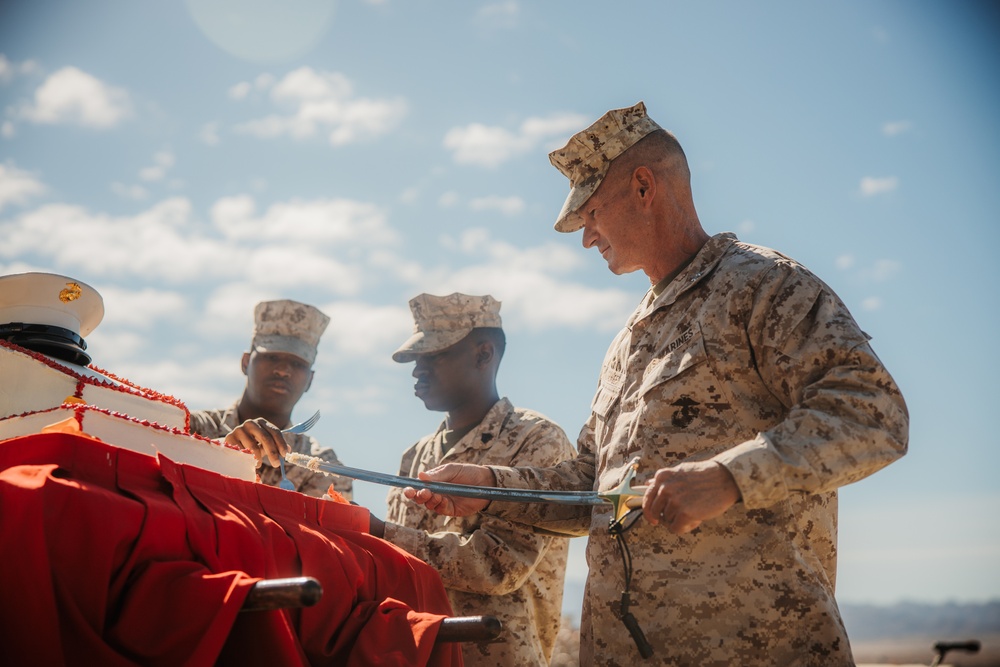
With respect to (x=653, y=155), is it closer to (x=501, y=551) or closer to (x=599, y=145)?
(x=599, y=145)

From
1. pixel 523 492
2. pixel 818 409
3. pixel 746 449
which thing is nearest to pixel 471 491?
pixel 523 492

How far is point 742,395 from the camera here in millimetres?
3082

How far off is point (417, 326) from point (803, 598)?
3.35 metres

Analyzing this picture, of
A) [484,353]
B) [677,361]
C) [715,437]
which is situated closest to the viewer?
[715,437]

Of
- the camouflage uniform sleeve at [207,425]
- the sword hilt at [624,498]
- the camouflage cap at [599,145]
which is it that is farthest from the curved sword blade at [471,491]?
the camouflage uniform sleeve at [207,425]

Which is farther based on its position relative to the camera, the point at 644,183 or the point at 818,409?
the point at 644,183

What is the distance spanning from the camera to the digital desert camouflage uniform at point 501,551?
14.5 feet

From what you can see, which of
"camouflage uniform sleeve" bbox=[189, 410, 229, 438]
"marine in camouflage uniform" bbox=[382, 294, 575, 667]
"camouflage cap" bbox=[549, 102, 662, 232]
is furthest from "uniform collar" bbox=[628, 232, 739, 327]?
"camouflage uniform sleeve" bbox=[189, 410, 229, 438]

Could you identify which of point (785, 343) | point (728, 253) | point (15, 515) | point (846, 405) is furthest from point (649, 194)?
point (15, 515)

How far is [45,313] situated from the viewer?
11.4 feet

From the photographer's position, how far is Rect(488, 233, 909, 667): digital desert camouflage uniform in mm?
2666

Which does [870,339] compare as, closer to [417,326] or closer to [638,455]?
[638,455]

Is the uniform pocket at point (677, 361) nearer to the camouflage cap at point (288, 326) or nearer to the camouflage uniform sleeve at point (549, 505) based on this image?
the camouflage uniform sleeve at point (549, 505)

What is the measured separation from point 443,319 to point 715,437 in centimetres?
281
